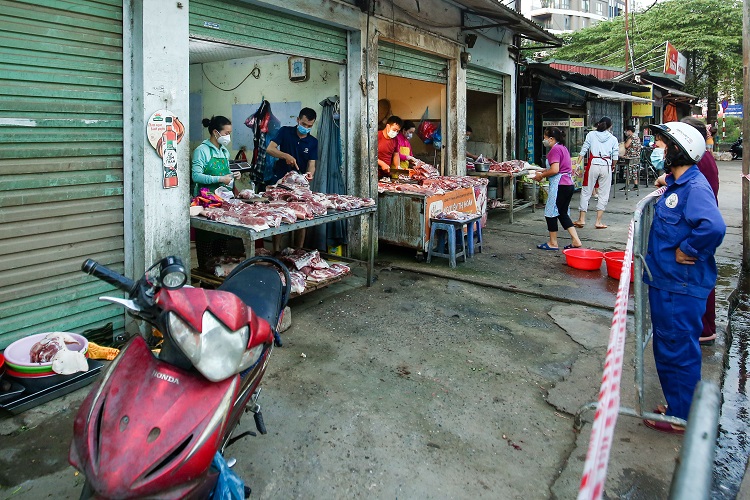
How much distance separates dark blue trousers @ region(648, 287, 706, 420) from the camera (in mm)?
3561

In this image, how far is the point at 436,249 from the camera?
852 centimetres

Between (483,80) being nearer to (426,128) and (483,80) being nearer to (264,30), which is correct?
(426,128)

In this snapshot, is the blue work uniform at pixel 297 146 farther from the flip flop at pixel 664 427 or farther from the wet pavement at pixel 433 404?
the flip flop at pixel 664 427

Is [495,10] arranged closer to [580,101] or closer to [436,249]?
[436,249]

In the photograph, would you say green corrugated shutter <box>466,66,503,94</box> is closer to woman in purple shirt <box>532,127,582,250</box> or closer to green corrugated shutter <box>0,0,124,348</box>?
woman in purple shirt <box>532,127,582,250</box>

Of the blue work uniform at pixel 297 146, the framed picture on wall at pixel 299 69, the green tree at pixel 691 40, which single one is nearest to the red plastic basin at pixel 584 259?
the blue work uniform at pixel 297 146

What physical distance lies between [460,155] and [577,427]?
7522 mm

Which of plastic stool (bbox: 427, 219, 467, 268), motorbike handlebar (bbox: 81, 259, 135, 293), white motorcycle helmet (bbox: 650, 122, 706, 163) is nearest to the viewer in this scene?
motorbike handlebar (bbox: 81, 259, 135, 293)

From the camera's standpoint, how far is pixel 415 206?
8094 millimetres

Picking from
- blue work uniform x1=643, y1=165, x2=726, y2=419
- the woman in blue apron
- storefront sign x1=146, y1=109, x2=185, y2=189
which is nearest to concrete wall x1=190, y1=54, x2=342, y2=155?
the woman in blue apron

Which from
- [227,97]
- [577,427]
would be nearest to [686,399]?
[577,427]

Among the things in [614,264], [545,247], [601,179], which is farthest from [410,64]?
[601,179]

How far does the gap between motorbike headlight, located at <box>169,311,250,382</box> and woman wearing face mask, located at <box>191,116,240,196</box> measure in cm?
455

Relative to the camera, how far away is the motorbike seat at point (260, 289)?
3010 mm
